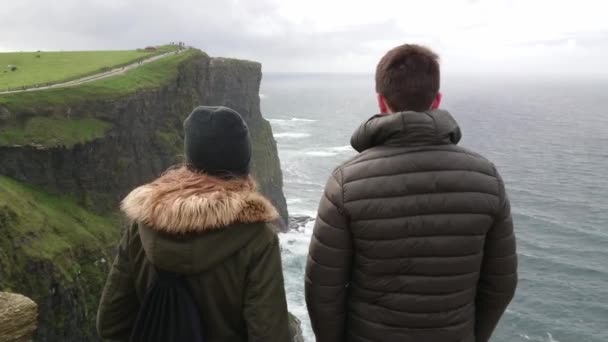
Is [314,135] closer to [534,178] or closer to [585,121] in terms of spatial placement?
[534,178]

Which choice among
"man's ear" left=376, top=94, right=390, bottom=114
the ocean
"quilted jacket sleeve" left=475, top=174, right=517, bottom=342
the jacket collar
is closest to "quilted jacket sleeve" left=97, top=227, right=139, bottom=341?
the jacket collar

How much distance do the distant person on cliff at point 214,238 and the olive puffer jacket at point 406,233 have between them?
1.78 feet

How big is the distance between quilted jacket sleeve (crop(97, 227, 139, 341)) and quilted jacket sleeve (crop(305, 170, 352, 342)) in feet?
5.78

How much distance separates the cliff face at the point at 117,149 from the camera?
34.5 m

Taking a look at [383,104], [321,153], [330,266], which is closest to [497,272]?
[330,266]

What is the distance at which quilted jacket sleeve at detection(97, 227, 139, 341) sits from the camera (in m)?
4.60

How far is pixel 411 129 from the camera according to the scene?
4234mm

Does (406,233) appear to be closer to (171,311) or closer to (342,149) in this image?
(171,311)

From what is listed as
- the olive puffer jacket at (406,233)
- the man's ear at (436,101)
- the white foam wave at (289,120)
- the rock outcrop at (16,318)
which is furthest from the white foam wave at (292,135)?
the olive puffer jacket at (406,233)

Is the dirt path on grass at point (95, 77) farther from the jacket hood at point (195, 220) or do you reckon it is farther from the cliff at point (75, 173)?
the jacket hood at point (195, 220)

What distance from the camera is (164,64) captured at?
5338 cm

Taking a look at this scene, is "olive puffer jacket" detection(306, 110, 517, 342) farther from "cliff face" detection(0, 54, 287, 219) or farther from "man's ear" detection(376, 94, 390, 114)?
"cliff face" detection(0, 54, 287, 219)

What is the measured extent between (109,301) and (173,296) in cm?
96

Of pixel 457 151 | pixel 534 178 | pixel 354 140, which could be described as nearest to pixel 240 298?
pixel 354 140
